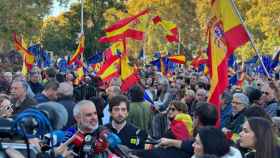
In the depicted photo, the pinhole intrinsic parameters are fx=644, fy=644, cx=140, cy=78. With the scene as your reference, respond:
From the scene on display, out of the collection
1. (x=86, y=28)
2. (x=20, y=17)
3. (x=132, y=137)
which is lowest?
(x=132, y=137)

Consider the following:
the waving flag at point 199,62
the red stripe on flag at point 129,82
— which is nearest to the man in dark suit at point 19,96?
the red stripe on flag at point 129,82

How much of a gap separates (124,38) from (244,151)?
902cm

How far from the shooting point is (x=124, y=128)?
644 cm

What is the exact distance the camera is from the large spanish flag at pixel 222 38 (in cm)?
793

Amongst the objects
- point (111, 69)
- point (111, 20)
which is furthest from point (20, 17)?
point (111, 69)

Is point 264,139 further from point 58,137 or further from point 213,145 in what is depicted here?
point 58,137

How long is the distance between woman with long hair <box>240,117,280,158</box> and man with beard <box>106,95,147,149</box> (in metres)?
1.42

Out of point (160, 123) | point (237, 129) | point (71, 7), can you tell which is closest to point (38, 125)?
point (237, 129)

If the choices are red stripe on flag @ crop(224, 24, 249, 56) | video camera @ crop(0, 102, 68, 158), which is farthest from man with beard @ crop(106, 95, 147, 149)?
video camera @ crop(0, 102, 68, 158)

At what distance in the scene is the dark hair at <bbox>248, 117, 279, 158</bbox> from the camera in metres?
5.03

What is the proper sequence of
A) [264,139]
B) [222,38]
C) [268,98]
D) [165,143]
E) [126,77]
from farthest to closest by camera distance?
[126,77] < [268,98] < [222,38] < [165,143] < [264,139]

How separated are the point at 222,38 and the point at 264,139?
347cm

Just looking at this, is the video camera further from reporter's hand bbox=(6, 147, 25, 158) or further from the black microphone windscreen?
the black microphone windscreen

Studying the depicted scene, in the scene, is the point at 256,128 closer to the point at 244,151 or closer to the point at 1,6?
the point at 244,151
